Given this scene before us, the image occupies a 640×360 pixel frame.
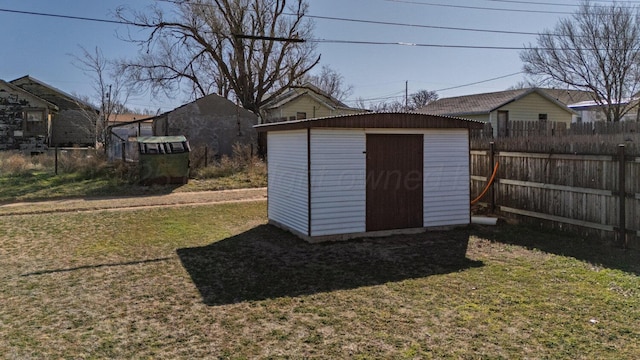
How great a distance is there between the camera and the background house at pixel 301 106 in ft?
89.0

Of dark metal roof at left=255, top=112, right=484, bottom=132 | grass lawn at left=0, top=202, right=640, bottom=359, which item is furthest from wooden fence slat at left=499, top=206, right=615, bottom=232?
dark metal roof at left=255, top=112, right=484, bottom=132

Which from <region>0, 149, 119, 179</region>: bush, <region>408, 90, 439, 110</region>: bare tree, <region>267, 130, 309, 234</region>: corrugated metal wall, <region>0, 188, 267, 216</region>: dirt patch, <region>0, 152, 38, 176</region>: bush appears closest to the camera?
<region>267, 130, 309, 234</region>: corrugated metal wall

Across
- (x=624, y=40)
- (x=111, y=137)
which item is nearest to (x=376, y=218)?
(x=111, y=137)

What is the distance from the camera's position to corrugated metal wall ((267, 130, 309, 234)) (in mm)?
7699

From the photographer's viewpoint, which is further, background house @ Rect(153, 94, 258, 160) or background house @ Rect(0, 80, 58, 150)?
background house @ Rect(0, 80, 58, 150)

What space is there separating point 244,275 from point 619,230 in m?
5.65

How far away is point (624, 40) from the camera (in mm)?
23266

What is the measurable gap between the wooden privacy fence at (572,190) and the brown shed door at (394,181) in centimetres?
213

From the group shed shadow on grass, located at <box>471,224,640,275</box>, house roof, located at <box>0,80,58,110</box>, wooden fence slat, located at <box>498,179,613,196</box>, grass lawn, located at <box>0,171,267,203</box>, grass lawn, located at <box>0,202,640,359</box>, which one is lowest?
grass lawn, located at <box>0,202,640,359</box>

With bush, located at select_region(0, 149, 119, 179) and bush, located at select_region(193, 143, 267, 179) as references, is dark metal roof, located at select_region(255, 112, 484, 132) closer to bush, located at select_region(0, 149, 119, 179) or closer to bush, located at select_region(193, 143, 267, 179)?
bush, located at select_region(193, 143, 267, 179)

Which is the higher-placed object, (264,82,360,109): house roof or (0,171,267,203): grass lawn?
(264,82,360,109): house roof

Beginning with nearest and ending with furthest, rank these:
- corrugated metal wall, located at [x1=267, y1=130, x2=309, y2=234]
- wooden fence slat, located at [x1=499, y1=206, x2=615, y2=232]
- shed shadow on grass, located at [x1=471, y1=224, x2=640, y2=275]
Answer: shed shadow on grass, located at [x1=471, y1=224, x2=640, y2=275]
wooden fence slat, located at [x1=499, y1=206, x2=615, y2=232]
corrugated metal wall, located at [x1=267, y1=130, x2=309, y2=234]

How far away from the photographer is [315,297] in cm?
484

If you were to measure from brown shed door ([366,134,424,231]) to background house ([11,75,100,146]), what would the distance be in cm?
2506
